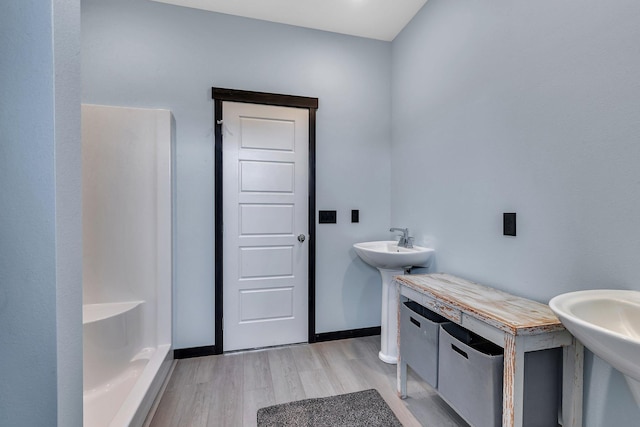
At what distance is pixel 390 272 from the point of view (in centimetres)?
212

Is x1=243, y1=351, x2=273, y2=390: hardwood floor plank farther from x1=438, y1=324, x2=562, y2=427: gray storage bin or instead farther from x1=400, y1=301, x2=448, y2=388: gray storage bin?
x1=438, y1=324, x2=562, y2=427: gray storage bin

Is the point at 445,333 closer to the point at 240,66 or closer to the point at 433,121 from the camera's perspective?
the point at 433,121

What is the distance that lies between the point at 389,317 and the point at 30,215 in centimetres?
204

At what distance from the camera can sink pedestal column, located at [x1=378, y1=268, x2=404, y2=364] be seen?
212cm

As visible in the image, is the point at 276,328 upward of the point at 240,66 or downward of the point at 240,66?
downward

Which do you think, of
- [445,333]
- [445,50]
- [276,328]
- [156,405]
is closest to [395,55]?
[445,50]

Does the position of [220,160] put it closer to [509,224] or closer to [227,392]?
[227,392]

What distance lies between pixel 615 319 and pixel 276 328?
6.83ft

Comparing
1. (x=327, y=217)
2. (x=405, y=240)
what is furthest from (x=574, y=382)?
(x=327, y=217)

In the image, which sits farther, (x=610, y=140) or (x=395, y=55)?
(x=395, y=55)

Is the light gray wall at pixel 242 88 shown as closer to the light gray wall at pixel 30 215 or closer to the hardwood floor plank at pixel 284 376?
the hardwood floor plank at pixel 284 376

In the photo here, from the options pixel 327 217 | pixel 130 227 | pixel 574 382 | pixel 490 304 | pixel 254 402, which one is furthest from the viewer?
pixel 327 217

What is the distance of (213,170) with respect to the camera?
2.25 meters

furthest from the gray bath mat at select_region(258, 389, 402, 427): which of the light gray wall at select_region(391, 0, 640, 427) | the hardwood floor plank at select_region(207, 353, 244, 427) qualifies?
the light gray wall at select_region(391, 0, 640, 427)
